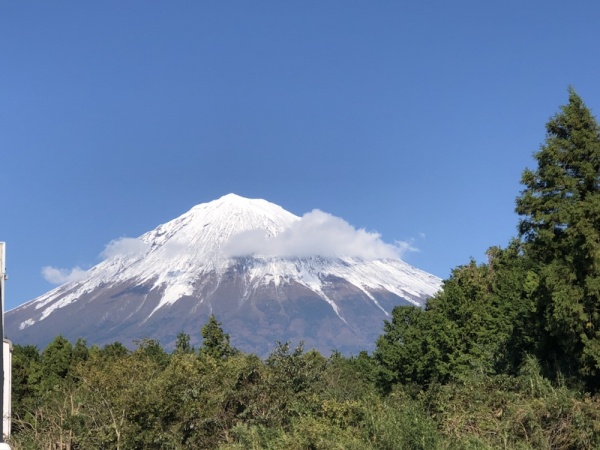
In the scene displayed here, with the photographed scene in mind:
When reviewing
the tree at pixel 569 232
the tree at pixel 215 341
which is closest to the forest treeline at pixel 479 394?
the tree at pixel 569 232

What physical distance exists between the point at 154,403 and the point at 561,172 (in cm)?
Result: 1420

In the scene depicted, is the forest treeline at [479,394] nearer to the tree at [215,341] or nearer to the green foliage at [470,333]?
the green foliage at [470,333]

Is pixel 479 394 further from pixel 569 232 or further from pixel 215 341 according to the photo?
pixel 215 341

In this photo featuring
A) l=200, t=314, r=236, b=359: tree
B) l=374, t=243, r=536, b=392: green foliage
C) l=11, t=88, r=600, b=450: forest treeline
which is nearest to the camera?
l=11, t=88, r=600, b=450: forest treeline

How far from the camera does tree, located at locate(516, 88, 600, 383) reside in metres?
21.2

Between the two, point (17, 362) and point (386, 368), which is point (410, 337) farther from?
point (17, 362)

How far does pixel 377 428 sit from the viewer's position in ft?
64.4

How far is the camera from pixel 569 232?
21.8 meters

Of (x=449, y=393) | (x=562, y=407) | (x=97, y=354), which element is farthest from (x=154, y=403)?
(x=97, y=354)

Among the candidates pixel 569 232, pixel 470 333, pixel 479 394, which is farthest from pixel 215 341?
pixel 569 232

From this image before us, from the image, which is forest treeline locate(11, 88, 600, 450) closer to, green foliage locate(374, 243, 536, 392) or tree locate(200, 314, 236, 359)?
green foliage locate(374, 243, 536, 392)

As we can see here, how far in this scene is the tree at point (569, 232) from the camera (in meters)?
21.2

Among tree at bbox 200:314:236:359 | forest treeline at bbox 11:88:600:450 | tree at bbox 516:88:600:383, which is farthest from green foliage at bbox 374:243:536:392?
tree at bbox 200:314:236:359

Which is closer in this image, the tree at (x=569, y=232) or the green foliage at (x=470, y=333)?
the tree at (x=569, y=232)
